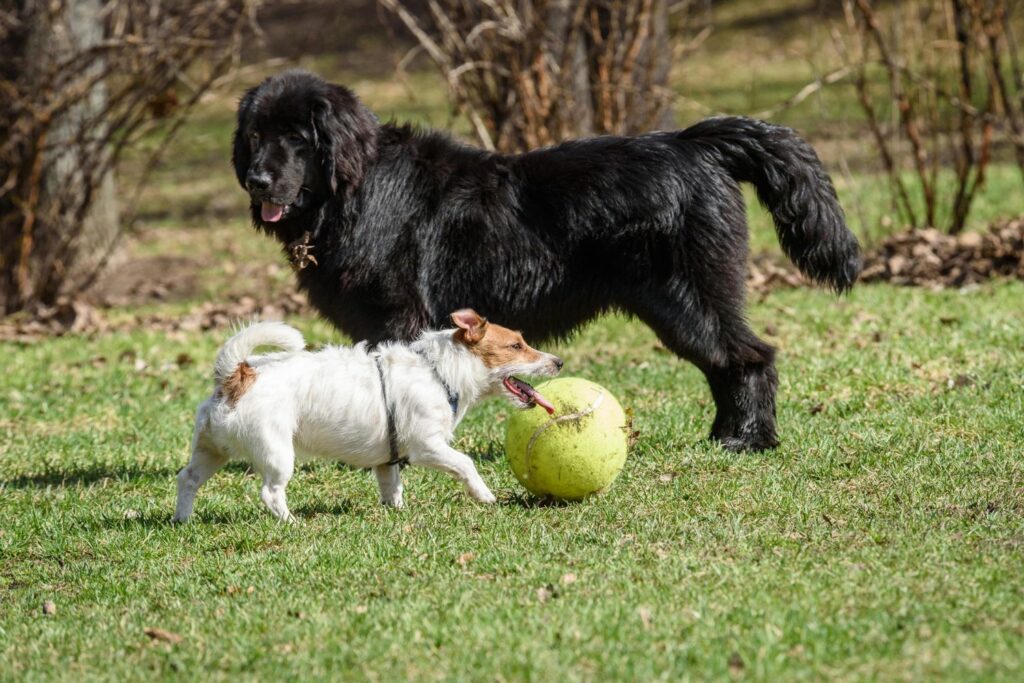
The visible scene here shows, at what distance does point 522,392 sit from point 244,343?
1.28 meters

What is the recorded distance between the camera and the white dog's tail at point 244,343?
5406 millimetres

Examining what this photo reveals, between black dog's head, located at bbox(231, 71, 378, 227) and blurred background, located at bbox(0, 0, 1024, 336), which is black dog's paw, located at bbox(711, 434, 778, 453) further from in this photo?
blurred background, located at bbox(0, 0, 1024, 336)

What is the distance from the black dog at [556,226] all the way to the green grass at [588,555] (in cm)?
74

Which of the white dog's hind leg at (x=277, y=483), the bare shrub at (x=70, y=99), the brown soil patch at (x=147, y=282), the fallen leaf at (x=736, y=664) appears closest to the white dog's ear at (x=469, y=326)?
the white dog's hind leg at (x=277, y=483)

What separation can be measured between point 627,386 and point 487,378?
245 cm

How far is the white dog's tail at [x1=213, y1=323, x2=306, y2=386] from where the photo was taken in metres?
5.41

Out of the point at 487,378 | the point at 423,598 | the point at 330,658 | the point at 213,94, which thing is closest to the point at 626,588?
the point at 423,598

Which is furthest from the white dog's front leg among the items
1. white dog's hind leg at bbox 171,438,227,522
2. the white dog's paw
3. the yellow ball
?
white dog's hind leg at bbox 171,438,227,522

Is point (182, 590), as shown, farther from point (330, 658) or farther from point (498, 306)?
point (498, 306)

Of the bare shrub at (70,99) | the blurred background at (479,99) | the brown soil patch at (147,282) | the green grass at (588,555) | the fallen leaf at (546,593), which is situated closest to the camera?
the green grass at (588,555)

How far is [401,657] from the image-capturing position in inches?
157

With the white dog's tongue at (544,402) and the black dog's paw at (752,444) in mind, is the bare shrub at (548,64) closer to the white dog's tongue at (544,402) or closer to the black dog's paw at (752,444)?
the black dog's paw at (752,444)

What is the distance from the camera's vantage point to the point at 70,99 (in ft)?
37.2

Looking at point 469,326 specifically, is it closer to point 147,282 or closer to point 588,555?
point 588,555
